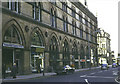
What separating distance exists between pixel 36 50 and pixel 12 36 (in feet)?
19.4

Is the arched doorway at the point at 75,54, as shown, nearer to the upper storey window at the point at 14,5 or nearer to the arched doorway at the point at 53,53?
the arched doorway at the point at 53,53

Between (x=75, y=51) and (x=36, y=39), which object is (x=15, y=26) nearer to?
(x=36, y=39)

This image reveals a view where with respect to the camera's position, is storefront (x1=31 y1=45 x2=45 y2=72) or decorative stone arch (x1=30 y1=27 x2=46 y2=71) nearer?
decorative stone arch (x1=30 y1=27 x2=46 y2=71)

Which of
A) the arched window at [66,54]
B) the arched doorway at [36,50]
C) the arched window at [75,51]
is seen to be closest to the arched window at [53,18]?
the arched doorway at [36,50]

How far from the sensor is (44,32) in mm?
33188

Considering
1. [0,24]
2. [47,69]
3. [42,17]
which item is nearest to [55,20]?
[42,17]

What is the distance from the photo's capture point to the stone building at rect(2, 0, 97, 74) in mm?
24578

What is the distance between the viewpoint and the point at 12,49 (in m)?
25.1

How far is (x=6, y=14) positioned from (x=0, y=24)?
163 cm

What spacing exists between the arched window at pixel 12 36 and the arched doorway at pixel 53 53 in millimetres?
9815

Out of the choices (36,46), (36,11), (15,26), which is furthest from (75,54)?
(15,26)

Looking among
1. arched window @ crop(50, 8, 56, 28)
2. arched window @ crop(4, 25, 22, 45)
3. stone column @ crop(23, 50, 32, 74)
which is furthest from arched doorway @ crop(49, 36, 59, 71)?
arched window @ crop(4, 25, 22, 45)

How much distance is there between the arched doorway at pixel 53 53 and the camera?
3553cm

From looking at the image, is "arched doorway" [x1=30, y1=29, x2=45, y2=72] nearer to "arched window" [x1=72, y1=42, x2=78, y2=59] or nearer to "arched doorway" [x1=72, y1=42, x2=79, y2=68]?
"arched doorway" [x1=72, y1=42, x2=79, y2=68]
